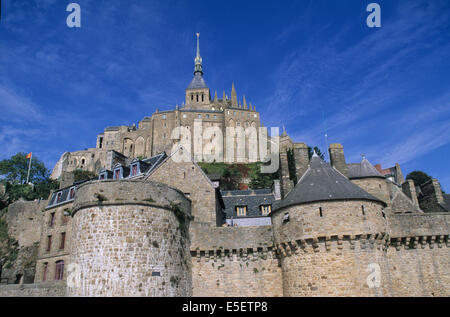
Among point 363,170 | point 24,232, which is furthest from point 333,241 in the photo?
point 24,232

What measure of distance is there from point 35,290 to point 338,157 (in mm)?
18741

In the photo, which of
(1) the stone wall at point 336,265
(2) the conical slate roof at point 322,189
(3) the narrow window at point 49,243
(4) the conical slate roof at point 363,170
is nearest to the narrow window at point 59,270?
(3) the narrow window at point 49,243

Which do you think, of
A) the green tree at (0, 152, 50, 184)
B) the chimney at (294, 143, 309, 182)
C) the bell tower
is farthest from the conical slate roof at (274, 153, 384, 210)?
the bell tower

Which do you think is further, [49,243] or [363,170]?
[49,243]

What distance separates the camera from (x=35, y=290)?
63.2ft

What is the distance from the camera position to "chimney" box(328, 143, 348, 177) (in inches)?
816

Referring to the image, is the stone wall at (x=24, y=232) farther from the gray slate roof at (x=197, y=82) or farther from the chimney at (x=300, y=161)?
the gray slate roof at (x=197, y=82)

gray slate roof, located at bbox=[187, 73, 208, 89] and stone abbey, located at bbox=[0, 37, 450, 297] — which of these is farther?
gray slate roof, located at bbox=[187, 73, 208, 89]

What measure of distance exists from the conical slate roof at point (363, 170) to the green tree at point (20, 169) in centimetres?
6294

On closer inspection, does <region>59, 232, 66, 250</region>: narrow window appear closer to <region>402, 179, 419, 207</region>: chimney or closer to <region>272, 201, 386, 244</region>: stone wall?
<region>272, 201, 386, 244</region>: stone wall

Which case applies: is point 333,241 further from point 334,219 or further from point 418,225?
point 418,225

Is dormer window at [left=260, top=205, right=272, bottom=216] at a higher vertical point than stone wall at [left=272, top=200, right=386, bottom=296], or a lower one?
higher

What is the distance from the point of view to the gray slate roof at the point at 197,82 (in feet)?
384

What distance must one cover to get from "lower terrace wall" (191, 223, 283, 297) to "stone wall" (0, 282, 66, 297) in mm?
7482
